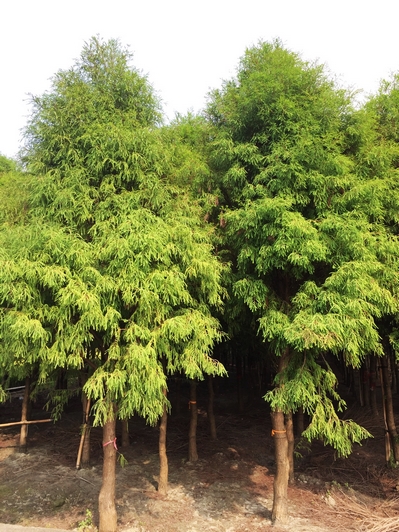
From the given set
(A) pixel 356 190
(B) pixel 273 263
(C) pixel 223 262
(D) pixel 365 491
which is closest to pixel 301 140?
(A) pixel 356 190

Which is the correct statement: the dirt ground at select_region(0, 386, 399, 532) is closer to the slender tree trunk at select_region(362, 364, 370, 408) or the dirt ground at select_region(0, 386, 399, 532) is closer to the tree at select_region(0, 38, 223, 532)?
the tree at select_region(0, 38, 223, 532)

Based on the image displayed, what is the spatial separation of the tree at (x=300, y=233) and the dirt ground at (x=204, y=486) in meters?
0.96

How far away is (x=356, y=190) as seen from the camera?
5.33 m

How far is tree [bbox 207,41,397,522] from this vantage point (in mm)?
5066

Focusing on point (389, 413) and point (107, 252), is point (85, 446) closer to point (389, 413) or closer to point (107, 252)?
point (107, 252)

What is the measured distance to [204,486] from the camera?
7.24 m

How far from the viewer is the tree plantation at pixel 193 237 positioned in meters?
4.84

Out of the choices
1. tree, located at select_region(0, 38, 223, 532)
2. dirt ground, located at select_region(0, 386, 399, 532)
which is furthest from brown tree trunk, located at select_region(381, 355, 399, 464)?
tree, located at select_region(0, 38, 223, 532)

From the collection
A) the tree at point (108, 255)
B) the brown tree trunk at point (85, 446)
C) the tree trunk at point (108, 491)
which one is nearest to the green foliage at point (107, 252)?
the tree at point (108, 255)

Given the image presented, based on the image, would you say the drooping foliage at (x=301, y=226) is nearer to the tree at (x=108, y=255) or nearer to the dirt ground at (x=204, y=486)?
the tree at (x=108, y=255)

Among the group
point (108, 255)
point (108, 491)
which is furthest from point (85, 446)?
point (108, 255)

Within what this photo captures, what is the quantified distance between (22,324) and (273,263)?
3403mm

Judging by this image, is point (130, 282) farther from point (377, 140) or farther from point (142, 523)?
point (377, 140)

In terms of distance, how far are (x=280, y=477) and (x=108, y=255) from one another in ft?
14.2
